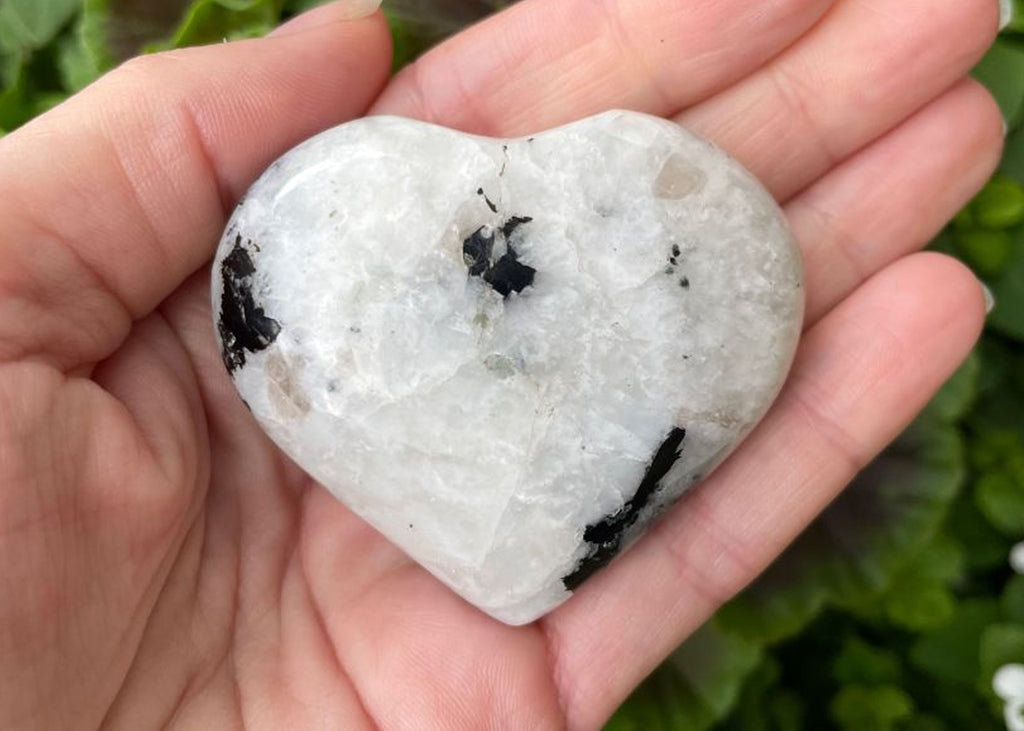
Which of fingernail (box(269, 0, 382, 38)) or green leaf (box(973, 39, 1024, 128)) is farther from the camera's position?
green leaf (box(973, 39, 1024, 128))

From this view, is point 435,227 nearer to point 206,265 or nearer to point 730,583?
point 206,265

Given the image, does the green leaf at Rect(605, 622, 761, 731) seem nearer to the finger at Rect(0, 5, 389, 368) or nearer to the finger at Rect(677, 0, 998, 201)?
the finger at Rect(677, 0, 998, 201)

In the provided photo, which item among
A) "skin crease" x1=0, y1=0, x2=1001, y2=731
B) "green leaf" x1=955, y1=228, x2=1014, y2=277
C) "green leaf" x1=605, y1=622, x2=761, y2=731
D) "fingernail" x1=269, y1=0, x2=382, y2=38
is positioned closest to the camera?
"skin crease" x1=0, y1=0, x2=1001, y2=731

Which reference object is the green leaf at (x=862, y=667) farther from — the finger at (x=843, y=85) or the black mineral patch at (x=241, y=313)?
the black mineral patch at (x=241, y=313)

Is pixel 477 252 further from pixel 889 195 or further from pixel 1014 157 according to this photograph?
pixel 1014 157

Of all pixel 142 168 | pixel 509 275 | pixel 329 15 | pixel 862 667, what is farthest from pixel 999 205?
pixel 142 168

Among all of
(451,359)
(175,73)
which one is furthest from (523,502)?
(175,73)

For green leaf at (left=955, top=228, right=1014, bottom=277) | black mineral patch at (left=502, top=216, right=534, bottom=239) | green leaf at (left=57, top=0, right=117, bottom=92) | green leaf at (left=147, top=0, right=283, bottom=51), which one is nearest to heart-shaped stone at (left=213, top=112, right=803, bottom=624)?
black mineral patch at (left=502, top=216, right=534, bottom=239)
